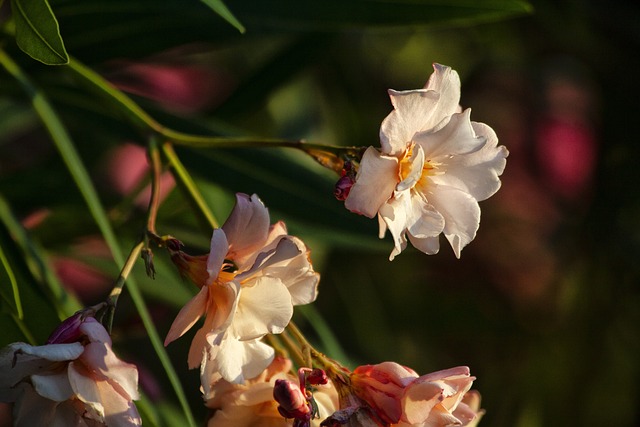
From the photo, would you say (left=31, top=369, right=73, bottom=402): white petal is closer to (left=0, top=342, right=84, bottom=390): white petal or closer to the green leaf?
(left=0, top=342, right=84, bottom=390): white petal

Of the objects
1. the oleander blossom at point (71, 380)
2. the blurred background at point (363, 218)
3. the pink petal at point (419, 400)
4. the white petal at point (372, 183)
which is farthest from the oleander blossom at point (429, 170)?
the blurred background at point (363, 218)

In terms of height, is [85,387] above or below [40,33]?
below

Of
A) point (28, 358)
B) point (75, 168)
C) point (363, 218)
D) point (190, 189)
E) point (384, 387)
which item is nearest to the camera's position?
point (28, 358)

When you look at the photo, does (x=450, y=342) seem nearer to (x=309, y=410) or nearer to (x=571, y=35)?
(x=571, y=35)

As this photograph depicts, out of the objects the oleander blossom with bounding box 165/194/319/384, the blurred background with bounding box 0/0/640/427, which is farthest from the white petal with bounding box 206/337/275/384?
the blurred background with bounding box 0/0/640/427

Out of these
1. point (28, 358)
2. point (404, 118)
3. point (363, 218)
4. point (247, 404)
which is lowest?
point (363, 218)

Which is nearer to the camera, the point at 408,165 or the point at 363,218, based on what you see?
the point at 408,165

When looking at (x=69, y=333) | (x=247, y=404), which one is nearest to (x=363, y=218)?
(x=247, y=404)

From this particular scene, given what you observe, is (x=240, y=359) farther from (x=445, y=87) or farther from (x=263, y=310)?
(x=445, y=87)
